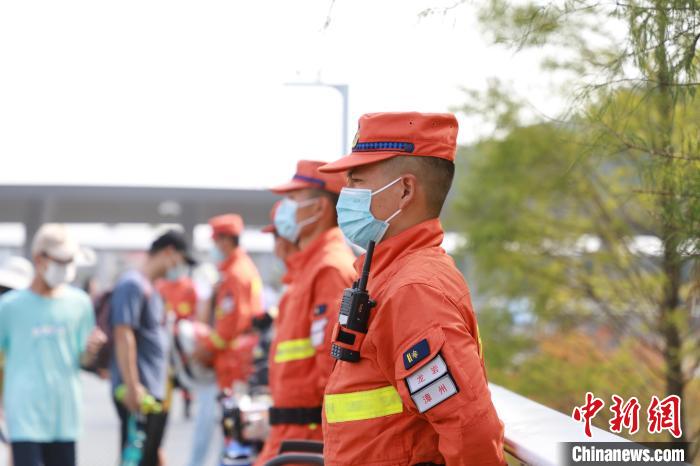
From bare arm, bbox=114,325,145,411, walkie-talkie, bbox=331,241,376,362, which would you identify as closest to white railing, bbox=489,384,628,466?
walkie-talkie, bbox=331,241,376,362

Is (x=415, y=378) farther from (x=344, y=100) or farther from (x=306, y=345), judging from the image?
(x=344, y=100)

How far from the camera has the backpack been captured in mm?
6556

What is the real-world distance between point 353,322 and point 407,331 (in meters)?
0.19

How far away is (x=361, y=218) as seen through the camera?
281 cm

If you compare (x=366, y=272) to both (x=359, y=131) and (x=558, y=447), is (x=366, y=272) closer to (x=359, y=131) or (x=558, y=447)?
(x=359, y=131)

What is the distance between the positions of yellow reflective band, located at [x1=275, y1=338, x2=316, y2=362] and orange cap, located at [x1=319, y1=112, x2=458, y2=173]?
1268mm

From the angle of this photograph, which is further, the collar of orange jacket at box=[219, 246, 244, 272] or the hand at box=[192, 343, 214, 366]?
the collar of orange jacket at box=[219, 246, 244, 272]

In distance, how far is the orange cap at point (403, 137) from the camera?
2.72 m

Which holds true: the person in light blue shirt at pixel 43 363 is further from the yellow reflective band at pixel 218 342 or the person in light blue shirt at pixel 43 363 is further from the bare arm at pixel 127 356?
the yellow reflective band at pixel 218 342

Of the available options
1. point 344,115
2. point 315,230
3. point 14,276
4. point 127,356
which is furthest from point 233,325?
point 315,230

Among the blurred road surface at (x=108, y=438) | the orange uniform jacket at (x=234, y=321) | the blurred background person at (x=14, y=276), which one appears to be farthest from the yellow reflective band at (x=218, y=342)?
the blurred background person at (x=14, y=276)

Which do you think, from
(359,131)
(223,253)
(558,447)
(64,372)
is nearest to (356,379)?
(558,447)

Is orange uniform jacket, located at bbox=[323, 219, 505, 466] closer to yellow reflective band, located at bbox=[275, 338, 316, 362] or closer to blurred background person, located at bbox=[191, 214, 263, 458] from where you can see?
yellow reflective band, located at bbox=[275, 338, 316, 362]

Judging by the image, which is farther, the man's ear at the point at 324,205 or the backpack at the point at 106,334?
the backpack at the point at 106,334
